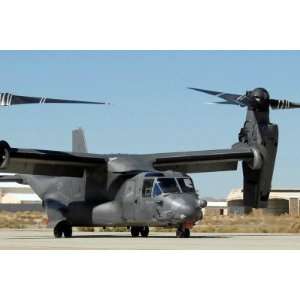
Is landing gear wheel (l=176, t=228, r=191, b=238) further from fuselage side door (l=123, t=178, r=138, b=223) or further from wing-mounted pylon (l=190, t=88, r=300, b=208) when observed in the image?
wing-mounted pylon (l=190, t=88, r=300, b=208)

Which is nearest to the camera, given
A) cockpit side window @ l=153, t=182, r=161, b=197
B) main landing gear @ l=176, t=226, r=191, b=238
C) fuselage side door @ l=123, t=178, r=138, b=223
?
cockpit side window @ l=153, t=182, r=161, b=197

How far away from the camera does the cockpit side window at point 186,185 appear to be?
2791 cm

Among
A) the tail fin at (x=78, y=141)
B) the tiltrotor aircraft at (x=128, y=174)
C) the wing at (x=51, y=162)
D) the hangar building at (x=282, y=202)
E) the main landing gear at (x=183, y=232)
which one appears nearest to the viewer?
the main landing gear at (x=183, y=232)

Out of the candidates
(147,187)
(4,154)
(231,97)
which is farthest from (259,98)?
(4,154)

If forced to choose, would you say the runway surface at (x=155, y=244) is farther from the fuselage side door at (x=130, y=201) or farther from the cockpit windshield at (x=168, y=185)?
the fuselage side door at (x=130, y=201)

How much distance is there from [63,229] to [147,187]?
5.08 meters

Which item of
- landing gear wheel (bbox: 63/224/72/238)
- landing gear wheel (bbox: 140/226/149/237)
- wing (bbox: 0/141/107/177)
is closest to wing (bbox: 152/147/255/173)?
wing (bbox: 0/141/107/177)

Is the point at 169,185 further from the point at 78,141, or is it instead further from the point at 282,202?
the point at 282,202

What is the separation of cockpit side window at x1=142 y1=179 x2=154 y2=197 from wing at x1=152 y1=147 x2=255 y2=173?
374 centimetres

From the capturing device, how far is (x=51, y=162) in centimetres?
3120

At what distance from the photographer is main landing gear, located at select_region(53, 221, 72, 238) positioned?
31.9m

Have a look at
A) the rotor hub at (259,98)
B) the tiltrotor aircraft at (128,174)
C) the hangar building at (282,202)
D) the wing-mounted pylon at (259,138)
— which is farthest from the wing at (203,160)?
the hangar building at (282,202)
